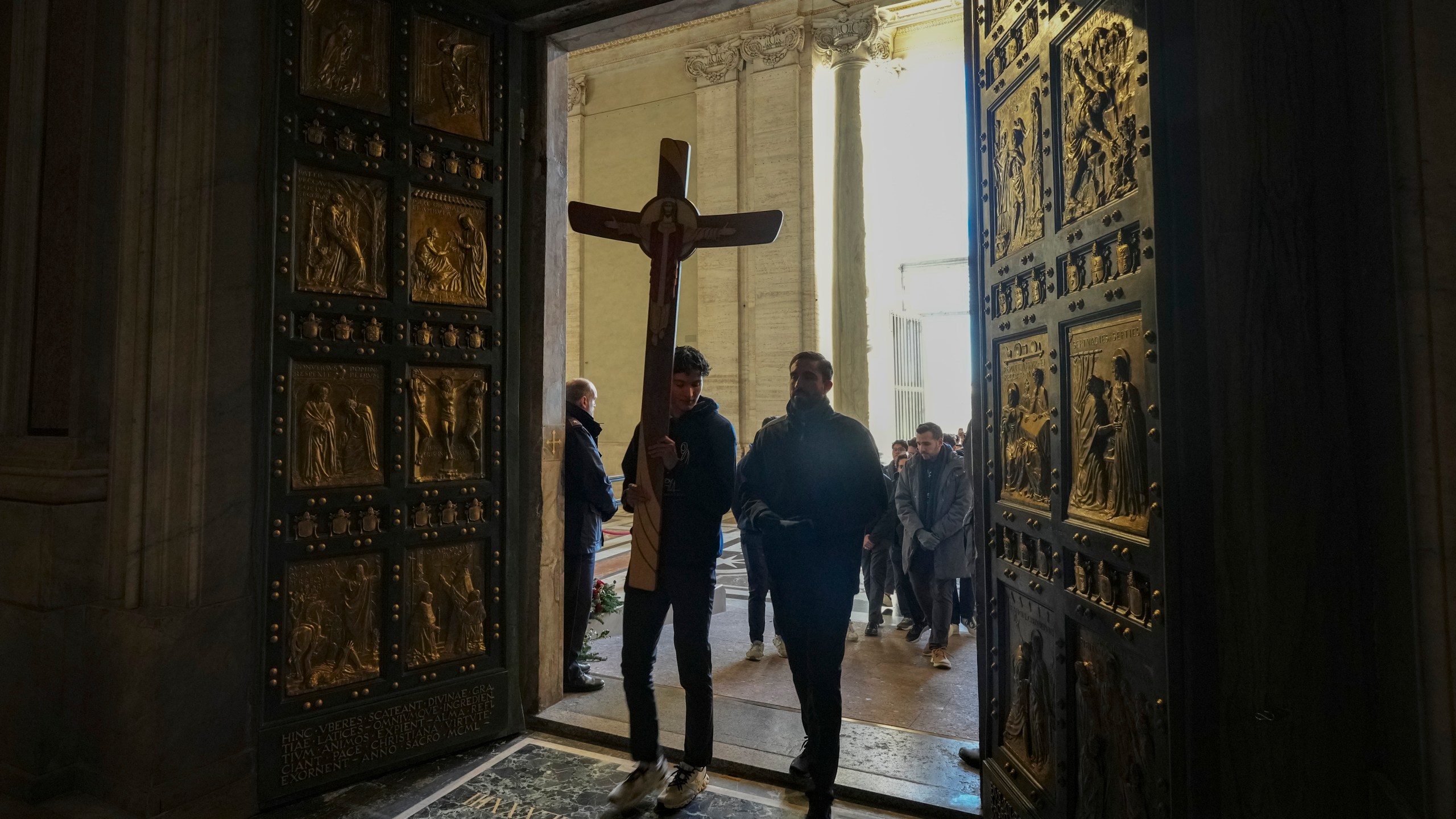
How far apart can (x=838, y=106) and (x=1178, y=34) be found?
1128 cm

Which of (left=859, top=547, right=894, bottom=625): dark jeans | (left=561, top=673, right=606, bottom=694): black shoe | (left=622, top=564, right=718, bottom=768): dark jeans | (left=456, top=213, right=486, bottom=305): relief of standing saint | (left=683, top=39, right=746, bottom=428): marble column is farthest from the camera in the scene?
(left=683, top=39, right=746, bottom=428): marble column

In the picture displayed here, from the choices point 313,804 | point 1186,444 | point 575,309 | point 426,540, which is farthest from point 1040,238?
point 575,309

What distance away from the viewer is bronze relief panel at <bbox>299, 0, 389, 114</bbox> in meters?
3.71

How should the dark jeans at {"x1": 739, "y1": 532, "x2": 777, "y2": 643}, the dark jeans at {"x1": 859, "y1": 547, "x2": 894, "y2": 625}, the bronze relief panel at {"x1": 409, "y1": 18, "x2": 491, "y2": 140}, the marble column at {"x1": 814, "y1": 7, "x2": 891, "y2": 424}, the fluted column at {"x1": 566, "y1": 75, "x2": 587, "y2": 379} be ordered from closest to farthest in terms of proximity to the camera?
the bronze relief panel at {"x1": 409, "y1": 18, "x2": 491, "y2": 140} → the dark jeans at {"x1": 739, "y1": 532, "x2": 777, "y2": 643} → the dark jeans at {"x1": 859, "y1": 547, "x2": 894, "y2": 625} → the marble column at {"x1": 814, "y1": 7, "x2": 891, "y2": 424} → the fluted column at {"x1": 566, "y1": 75, "x2": 587, "y2": 379}

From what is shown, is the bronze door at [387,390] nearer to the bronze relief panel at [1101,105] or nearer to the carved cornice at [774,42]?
the bronze relief panel at [1101,105]

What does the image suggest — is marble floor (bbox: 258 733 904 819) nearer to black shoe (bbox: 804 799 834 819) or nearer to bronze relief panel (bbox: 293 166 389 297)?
black shoe (bbox: 804 799 834 819)

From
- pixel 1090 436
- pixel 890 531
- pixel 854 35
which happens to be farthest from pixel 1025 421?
pixel 854 35

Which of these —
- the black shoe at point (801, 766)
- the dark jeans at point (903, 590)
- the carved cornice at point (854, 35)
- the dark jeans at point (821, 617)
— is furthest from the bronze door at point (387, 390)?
the carved cornice at point (854, 35)

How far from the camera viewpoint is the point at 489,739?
164 inches

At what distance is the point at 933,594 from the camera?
5785mm

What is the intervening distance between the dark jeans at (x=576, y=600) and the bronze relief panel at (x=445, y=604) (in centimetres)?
90

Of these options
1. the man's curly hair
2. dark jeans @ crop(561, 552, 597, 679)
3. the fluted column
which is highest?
the fluted column

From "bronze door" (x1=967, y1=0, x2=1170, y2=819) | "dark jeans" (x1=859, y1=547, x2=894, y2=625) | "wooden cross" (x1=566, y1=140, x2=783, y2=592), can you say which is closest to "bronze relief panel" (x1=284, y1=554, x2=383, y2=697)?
"wooden cross" (x1=566, y1=140, x2=783, y2=592)

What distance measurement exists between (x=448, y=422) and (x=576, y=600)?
162 centimetres
